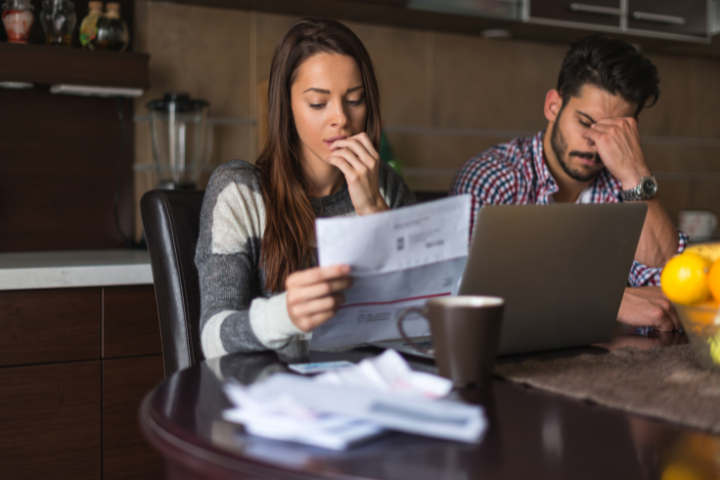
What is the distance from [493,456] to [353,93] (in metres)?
0.85

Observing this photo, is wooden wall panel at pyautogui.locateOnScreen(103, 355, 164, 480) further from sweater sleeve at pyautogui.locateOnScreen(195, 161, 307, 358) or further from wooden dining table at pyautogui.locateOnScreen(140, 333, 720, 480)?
wooden dining table at pyautogui.locateOnScreen(140, 333, 720, 480)

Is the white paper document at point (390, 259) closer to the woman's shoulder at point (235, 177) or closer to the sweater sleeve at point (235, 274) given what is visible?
the sweater sleeve at point (235, 274)

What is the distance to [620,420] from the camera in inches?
24.3

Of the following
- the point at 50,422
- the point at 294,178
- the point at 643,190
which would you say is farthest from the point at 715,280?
the point at 50,422

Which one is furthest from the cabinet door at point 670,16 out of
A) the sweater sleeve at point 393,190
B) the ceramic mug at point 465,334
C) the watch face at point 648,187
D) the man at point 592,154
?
the ceramic mug at point 465,334

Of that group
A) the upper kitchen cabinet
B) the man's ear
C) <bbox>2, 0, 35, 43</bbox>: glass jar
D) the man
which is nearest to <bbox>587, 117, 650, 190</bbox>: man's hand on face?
the man

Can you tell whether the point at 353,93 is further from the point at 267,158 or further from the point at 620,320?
the point at 620,320

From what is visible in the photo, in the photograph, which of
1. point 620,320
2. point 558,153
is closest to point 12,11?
point 558,153

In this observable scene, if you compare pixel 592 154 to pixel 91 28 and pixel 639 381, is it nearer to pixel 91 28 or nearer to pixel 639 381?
pixel 639 381

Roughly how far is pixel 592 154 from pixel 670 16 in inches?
55.8

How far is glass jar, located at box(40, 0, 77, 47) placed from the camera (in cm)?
200

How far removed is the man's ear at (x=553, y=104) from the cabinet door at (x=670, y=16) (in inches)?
42.6

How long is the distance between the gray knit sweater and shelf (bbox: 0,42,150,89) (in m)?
0.96

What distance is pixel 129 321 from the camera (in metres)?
1.75
